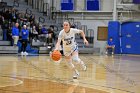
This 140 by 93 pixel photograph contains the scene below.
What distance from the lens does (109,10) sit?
33.4m

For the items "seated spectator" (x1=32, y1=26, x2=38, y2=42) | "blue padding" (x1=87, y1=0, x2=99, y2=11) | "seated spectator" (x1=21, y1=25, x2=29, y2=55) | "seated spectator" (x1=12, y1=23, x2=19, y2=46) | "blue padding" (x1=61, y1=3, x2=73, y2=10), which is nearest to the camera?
"seated spectator" (x1=12, y1=23, x2=19, y2=46)

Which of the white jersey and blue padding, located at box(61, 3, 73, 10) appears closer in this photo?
the white jersey

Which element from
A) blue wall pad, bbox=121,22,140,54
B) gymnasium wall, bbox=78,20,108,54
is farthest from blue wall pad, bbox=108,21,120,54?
gymnasium wall, bbox=78,20,108,54

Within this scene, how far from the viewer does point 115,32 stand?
31766 mm

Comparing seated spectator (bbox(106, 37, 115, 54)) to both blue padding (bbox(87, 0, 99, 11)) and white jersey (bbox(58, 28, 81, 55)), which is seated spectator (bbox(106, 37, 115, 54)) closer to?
blue padding (bbox(87, 0, 99, 11))

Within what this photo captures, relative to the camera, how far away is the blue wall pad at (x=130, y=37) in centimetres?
3150

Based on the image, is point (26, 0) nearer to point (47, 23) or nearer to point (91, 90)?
point (47, 23)

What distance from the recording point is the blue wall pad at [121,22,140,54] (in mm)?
31500

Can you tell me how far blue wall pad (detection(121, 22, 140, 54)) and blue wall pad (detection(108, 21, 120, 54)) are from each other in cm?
44

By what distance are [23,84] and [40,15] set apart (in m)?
22.4

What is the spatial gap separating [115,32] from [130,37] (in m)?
1.32

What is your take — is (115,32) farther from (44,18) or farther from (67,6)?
(44,18)

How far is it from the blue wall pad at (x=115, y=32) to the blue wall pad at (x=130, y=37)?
1.46 feet

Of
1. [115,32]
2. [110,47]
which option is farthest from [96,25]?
→ [110,47]
